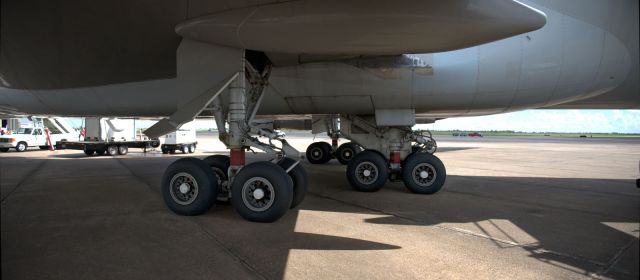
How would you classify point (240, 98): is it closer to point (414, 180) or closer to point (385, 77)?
point (385, 77)

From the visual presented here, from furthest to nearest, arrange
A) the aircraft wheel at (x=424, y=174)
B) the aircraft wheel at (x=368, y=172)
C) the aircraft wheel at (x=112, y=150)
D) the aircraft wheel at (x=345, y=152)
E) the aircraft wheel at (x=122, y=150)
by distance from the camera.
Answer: the aircraft wheel at (x=122, y=150) → the aircraft wheel at (x=112, y=150) → the aircraft wheel at (x=345, y=152) → the aircraft wheel at (x=368, y=172) → the aircraft wheel at (x=424, y=174)

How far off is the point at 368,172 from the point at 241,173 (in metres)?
3.54

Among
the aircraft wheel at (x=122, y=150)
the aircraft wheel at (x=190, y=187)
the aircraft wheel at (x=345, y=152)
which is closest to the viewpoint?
the aircraft wheel at (x=190, y=187)

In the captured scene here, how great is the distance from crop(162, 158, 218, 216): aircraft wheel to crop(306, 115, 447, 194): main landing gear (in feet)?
11.5

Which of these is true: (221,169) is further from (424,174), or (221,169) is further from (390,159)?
(424,174)

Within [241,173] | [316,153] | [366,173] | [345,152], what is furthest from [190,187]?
[345,152]

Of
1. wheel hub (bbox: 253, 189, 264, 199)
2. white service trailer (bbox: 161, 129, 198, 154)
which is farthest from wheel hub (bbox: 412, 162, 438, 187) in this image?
white service trailer (bbox: 161, 129, 198, 154)

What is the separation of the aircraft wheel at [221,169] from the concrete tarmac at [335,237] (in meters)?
0.35

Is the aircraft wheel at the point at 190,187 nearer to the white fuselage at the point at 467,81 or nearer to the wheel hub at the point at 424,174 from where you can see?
the white fuselage at the point at 467,81

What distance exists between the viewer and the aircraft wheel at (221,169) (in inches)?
249

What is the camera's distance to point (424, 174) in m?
7.87

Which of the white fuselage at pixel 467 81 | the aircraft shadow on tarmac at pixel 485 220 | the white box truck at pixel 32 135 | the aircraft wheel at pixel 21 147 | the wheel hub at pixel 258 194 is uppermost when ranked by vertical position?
the white fuselage at pixel 467 81

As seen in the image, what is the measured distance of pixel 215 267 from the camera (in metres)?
3.65

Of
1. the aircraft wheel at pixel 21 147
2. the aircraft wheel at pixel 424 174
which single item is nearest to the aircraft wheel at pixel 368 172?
the aircraft wheel at pixel 424 174
